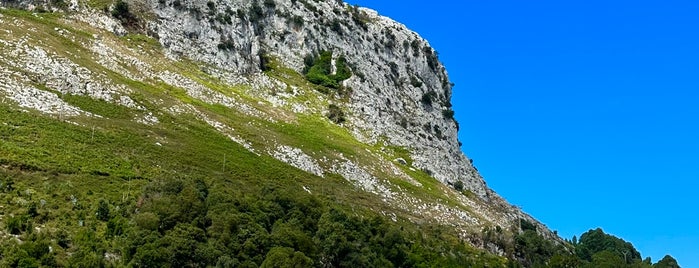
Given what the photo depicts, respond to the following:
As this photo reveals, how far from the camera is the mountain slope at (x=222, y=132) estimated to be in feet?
181

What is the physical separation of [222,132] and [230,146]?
175 inches

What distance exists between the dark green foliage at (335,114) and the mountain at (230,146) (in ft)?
1.24

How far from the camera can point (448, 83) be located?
17512cm

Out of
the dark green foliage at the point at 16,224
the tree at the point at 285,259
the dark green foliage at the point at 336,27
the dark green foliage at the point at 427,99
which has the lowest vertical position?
the dark green foliage at the point at 16,224

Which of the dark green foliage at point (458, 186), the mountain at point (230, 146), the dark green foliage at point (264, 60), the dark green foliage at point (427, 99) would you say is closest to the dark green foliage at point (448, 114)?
the mountain at point (230, 146)

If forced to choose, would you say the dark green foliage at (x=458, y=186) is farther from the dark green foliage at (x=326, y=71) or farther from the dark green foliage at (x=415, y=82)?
the dark green foliage at (x=415, y=82)

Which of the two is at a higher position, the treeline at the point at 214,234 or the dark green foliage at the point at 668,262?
the dark green foliage at the point at 668,262

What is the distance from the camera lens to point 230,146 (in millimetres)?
85625

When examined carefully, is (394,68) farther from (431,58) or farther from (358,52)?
(431,58)

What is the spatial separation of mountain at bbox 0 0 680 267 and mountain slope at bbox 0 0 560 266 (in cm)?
28

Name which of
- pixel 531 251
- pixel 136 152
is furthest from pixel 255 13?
pixel 531 251

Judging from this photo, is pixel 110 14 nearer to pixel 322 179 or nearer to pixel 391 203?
pixel 322 179

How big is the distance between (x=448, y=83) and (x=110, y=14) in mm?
91295

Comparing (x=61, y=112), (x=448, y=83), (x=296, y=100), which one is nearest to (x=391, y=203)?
(x=296, y=100)
